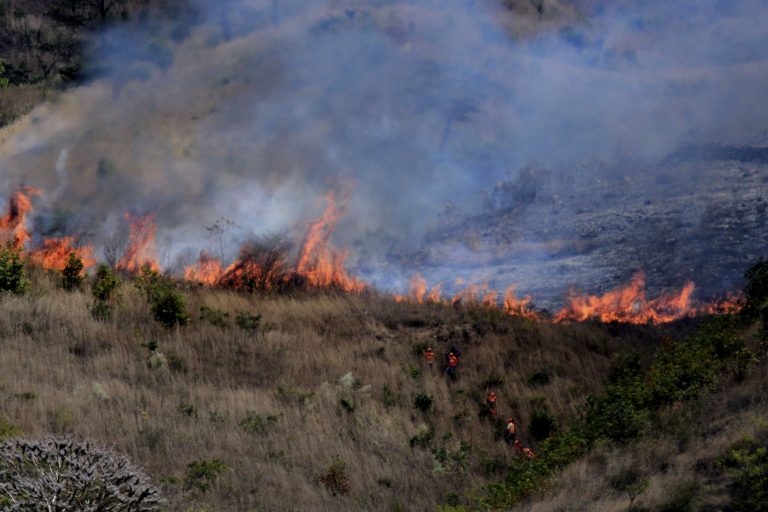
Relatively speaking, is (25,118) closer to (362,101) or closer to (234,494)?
(362,101)

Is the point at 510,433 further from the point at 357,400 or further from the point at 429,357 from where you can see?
the point at 429,357

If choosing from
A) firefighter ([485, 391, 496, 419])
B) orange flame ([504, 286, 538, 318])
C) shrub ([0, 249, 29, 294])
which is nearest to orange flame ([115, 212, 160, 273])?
shrub ([0, 249, 29, 294])

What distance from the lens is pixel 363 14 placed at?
1256 inches

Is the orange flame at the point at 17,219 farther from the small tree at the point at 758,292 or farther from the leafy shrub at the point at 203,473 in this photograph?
the small tree at the point at 758,292

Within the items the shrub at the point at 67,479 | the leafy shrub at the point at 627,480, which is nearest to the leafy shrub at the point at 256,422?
the shrub at the point at 67,479

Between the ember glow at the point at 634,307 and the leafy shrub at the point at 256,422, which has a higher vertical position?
the leafy shrub at the point at 256,422

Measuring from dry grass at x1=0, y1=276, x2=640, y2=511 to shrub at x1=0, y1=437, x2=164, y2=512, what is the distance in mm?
2841

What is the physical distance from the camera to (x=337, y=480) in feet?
40.9

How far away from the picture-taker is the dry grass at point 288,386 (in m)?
12.6

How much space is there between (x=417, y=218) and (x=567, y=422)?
38.2 ft

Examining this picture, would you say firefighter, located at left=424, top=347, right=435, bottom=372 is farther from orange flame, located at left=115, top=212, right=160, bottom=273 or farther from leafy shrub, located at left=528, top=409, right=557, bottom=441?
orange flame, located at left=115, top=212, right=160, bottom=273

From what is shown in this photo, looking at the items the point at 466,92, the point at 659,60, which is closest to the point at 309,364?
the point at 466,92

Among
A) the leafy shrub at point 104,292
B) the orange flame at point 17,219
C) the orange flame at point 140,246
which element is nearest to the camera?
the leafy shrub at point 104,292

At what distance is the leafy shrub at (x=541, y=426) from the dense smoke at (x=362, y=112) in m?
7.82
